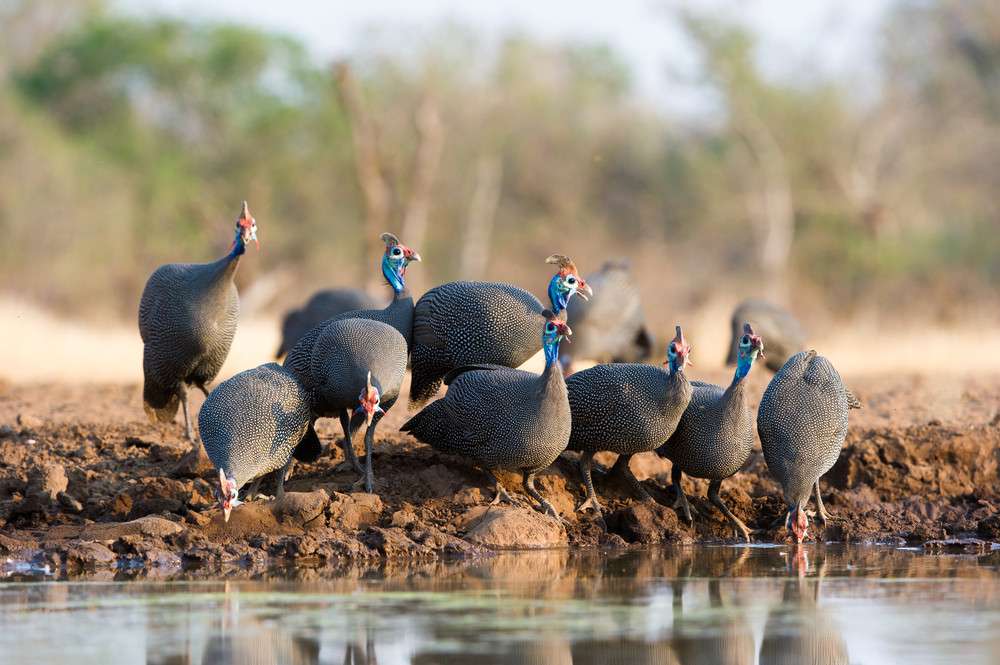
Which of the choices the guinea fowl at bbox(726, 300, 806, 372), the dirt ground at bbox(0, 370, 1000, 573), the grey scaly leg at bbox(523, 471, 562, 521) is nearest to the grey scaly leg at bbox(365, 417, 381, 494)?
the dirt ground at bbox(0, 370, 1000, 573)

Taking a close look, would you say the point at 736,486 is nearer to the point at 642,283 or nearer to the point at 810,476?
the point at 810,476

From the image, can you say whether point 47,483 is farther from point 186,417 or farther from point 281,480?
point 186,417

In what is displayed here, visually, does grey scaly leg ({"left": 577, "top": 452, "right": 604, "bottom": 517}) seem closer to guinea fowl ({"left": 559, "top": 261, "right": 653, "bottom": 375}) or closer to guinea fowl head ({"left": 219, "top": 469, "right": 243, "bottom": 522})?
guinea fowl head ({"left": 219, "top": 469, "right": 243, "bottom": 522})

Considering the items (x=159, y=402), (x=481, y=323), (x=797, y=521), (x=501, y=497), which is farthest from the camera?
(x=159, y=402)

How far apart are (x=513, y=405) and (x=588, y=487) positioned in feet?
2.26

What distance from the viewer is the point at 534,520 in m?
7.07

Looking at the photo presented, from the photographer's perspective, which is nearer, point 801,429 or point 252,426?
point 252,426

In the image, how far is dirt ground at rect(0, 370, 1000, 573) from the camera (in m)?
6.68

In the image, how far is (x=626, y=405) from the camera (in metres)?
7.16

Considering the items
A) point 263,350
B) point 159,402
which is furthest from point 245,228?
point 263,350

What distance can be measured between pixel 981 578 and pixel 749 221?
77.7 ft

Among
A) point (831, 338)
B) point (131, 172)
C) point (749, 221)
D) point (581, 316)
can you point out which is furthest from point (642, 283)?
point (581, 316)

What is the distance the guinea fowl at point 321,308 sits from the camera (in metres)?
11.3

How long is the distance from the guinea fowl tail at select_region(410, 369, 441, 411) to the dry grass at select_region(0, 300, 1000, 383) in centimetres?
363
